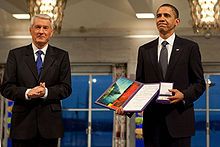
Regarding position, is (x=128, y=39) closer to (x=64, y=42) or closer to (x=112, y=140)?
(x=64, y=42)

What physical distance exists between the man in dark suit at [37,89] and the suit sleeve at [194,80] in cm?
77

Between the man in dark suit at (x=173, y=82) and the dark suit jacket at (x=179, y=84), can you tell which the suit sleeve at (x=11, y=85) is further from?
the dark suit jacket at (x=179, y=84)

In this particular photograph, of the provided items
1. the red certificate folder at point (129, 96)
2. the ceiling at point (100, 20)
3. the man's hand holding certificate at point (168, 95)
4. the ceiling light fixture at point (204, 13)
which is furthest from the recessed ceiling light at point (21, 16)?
the man's hand holding certificate at point (168, 95)

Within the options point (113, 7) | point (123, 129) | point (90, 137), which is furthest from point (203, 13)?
point (90, 137)

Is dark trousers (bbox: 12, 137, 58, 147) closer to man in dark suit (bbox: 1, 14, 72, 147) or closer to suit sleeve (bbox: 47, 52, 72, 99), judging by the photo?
man in dark suit (bbox: 1, 14, 72, 147)

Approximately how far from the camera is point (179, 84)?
10.2ft

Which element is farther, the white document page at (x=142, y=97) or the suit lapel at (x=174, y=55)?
the suit lapel at (x=174, y=55)

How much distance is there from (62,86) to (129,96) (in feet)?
1.42

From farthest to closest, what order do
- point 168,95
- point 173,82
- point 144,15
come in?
point 144,15 → point 173,82 → point 168,95

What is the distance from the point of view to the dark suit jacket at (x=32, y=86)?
121 inches

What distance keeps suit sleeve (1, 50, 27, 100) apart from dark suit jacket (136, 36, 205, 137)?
31.5 inches

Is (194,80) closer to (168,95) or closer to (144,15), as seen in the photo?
(168,95)

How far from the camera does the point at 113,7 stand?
294 inches

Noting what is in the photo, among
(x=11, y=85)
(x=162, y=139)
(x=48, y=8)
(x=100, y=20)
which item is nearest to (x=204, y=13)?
(x=48, y=8)
